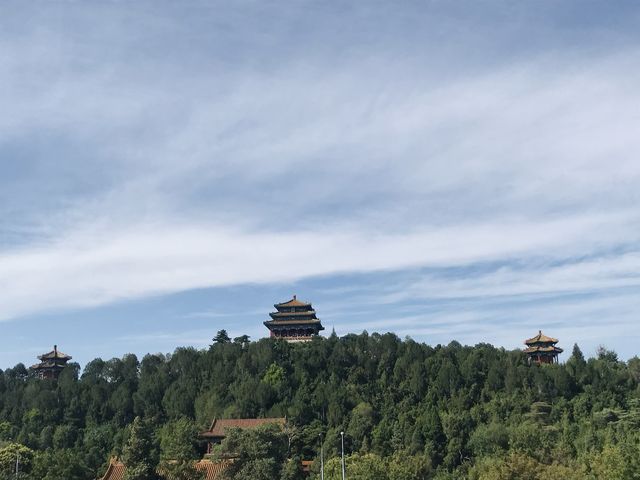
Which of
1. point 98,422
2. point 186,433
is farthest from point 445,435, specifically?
point 98,422

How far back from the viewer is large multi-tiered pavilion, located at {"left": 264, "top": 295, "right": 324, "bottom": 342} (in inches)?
3954

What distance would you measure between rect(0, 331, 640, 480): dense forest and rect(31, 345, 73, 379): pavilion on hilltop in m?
6.11

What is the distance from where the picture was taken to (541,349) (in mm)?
95562

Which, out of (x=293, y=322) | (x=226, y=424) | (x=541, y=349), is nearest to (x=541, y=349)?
(x=541, y=349)

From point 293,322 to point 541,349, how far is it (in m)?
29.9

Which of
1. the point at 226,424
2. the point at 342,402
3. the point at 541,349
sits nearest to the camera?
the point at 226,424

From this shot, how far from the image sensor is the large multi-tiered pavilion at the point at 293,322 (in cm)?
10044

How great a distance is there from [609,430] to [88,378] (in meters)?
53.4

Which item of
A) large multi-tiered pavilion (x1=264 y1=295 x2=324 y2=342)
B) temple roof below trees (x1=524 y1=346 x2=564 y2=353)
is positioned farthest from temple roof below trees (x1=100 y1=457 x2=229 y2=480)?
temple roof below trees (x1=524 y1=346 x2=564 y2=353)

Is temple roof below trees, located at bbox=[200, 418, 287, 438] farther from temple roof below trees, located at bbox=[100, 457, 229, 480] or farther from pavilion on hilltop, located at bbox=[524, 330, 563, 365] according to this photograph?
pavilion on hilltop, located at bbox=[524, 330, 563, 365]

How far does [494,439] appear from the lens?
63594 millimetres

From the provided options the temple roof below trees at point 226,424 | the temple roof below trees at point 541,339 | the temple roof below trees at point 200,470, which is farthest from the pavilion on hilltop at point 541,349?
the temple roof below trees at point 200,470

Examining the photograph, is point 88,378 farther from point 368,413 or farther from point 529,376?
point 529,376

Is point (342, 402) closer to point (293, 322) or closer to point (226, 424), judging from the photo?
point (226, 424)
